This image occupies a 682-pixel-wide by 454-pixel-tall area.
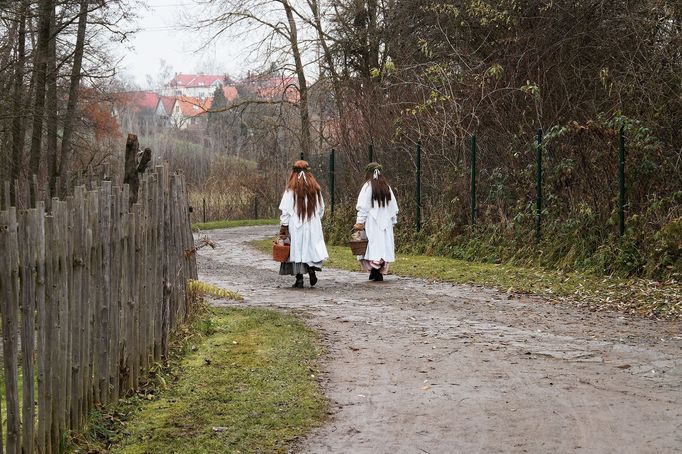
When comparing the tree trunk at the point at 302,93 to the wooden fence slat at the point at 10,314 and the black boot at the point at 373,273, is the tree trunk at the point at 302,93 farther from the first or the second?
the wooden fence slat at the point at 10,314

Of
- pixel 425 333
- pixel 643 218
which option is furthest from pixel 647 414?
pixel 643 218

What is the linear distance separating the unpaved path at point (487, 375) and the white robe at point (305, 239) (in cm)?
97

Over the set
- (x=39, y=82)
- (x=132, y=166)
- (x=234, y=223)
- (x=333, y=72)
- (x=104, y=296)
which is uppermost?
(x=333, y=72)

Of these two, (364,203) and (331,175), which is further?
(331,175)

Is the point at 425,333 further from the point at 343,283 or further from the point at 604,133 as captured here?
the point at 604,133

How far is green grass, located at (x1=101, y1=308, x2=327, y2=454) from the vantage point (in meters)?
6.47

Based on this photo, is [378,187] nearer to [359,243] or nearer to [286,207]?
[359,243]

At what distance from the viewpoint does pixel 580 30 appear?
20.8 meters

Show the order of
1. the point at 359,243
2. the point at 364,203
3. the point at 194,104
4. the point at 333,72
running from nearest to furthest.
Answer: the point at 359,243
the point at 364,203
the point at 333,72
the point at 194,104

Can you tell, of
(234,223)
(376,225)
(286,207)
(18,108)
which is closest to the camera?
(286,207)

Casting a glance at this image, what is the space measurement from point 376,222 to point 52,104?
46.7 ft

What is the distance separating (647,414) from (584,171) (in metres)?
11.7

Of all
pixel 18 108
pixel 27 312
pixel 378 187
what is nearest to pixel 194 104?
pixel 18 108

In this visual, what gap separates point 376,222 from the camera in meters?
16.3
